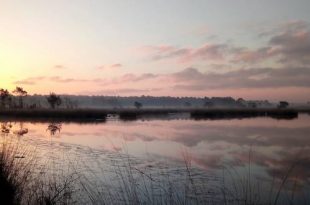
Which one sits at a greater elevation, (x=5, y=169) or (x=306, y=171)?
(x=5, y=169)

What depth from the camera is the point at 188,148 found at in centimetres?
2358

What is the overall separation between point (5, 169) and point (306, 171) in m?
10.5

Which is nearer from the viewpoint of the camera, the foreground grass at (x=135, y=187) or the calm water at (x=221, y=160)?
the foreground grass at (x=135, y=187)

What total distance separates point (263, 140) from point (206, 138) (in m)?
4.21

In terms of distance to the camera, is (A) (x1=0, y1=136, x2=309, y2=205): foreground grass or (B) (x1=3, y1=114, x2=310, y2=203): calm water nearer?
(A) (x1=0, y1=136, x2=309, y2=205): foreground grass

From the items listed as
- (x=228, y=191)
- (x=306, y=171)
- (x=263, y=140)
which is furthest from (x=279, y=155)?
(x=228, y=191)

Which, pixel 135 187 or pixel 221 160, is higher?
pixel 135 187

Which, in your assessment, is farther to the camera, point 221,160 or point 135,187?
point 221,160

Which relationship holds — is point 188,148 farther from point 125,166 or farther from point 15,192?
point 15,192

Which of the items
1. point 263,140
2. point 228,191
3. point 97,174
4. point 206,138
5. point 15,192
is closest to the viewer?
point 15,192

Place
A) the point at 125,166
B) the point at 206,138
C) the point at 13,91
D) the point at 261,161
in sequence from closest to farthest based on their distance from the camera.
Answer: the point at 125,166 → the point at 261,161 → the point at 206,138 → the point at 13,91

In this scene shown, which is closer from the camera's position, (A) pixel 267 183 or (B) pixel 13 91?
(A) pixel 267 183

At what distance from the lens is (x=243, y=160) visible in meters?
18.2

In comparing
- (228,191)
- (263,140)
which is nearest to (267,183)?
(228,191)
